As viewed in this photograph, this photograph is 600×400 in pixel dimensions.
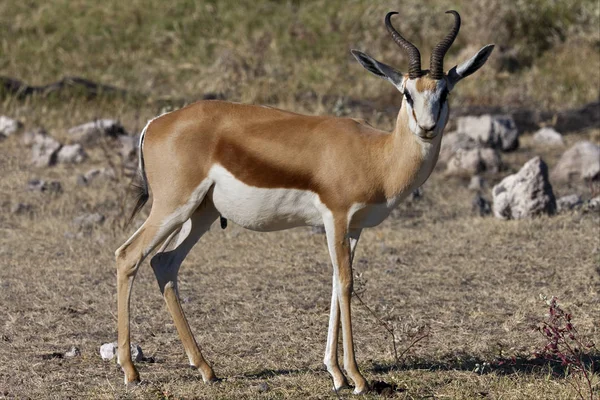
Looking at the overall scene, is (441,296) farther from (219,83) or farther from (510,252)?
(219,83)

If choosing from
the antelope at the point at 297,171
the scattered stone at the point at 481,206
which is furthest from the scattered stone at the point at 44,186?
the antelope at the point at 297,171

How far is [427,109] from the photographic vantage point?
5.05 metres

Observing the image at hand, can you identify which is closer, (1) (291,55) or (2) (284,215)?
(2) (284,215)

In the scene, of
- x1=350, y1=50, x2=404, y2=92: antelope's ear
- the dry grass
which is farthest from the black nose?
the dry grass

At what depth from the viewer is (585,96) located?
1414 centimetres

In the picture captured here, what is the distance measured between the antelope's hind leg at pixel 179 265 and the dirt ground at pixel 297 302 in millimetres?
159

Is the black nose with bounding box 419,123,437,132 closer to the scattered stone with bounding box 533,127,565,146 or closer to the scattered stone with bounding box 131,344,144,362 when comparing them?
the scattered stone with bounding box 131,344,144,362

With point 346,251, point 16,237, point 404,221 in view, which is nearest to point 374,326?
point 346,251

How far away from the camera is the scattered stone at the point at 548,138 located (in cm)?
1223

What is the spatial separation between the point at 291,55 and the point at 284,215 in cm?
1038

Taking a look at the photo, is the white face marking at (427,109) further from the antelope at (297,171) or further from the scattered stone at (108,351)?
the scattered stone at (108,351)

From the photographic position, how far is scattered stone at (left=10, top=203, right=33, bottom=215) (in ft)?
31.4

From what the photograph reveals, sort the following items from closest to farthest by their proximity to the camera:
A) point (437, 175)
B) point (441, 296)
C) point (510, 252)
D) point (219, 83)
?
1. point (441, 296)
2. point (510, 252)
3. point (437, 175)
4. point (219, 83)

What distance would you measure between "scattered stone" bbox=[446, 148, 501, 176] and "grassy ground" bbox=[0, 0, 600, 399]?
182 mm
